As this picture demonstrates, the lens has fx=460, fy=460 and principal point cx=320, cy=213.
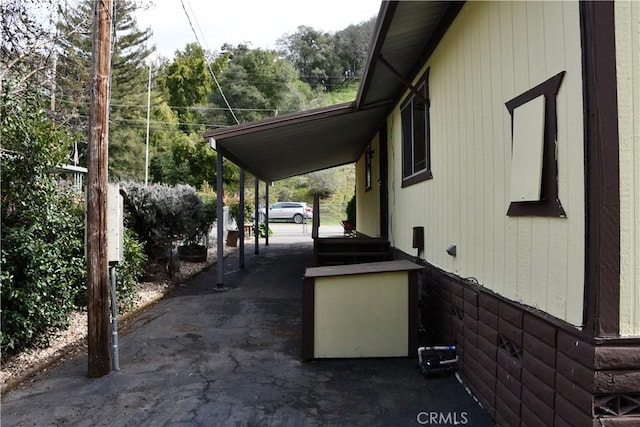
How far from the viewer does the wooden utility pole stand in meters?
4.27

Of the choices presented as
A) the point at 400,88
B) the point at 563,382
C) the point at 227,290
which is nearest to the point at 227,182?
the point at 227,290

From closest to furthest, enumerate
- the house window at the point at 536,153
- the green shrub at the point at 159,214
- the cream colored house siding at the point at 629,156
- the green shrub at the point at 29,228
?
the cream colored house siding at the point at 629,156 → the house window at the point at 536,153 → the green shrub at the point at 29,228 → the green shrub at the point at 159,214

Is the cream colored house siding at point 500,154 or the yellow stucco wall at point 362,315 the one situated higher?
the cream colored house siding at point 500,154

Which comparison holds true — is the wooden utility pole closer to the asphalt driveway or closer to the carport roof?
the asphalt driveway

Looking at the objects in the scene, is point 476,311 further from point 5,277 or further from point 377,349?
point 5,277

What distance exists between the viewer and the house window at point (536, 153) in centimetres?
249

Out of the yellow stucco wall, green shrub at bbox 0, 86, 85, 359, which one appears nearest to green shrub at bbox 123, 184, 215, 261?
green shrub at bbox 0, 86, 85, 359

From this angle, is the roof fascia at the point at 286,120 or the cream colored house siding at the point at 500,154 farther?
the roof fascia at the point at 286,120

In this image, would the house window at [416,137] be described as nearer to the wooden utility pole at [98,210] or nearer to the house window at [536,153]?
the house window at [536,153]

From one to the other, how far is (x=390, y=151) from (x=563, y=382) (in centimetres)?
630

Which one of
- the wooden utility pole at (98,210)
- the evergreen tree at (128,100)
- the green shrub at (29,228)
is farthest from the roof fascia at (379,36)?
the evergreen tree at (128,100)

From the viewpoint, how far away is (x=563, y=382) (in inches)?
93.9
